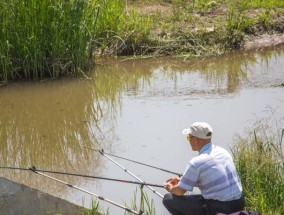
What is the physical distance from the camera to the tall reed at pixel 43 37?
10.1 meters

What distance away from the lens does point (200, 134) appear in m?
4.66

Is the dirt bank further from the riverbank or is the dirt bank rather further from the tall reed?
the tall reed

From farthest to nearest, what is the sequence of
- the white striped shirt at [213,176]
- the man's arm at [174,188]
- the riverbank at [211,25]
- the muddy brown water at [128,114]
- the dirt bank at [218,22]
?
the dirt bank at [218,22]
the riverbank at [211,25]
the muddy brown water at [128,114]
the man's arm at [174,188]
the white striped shirt at [213,176]

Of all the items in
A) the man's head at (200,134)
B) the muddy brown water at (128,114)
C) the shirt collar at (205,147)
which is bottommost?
the muddy brown water at (128,114)

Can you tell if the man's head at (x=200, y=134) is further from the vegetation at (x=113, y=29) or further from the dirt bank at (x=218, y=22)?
the dirt bank at (x=218, y=22)

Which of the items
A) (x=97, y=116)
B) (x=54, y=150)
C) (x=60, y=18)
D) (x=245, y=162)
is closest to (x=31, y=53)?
(x=60, y=18)

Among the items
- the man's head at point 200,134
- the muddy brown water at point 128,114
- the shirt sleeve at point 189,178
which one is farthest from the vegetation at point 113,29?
the shirt sleeve at point 189,178

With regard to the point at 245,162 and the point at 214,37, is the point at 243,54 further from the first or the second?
the point at 245,162

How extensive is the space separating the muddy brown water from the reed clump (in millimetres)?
804

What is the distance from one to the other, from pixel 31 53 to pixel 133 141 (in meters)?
3.34

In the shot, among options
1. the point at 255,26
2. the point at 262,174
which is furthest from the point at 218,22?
the point at 262,174

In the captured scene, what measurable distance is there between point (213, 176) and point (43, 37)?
624cm

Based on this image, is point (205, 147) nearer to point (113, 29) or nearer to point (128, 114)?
point (128, 114)

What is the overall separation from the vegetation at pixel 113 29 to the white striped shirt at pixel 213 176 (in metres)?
5.95
